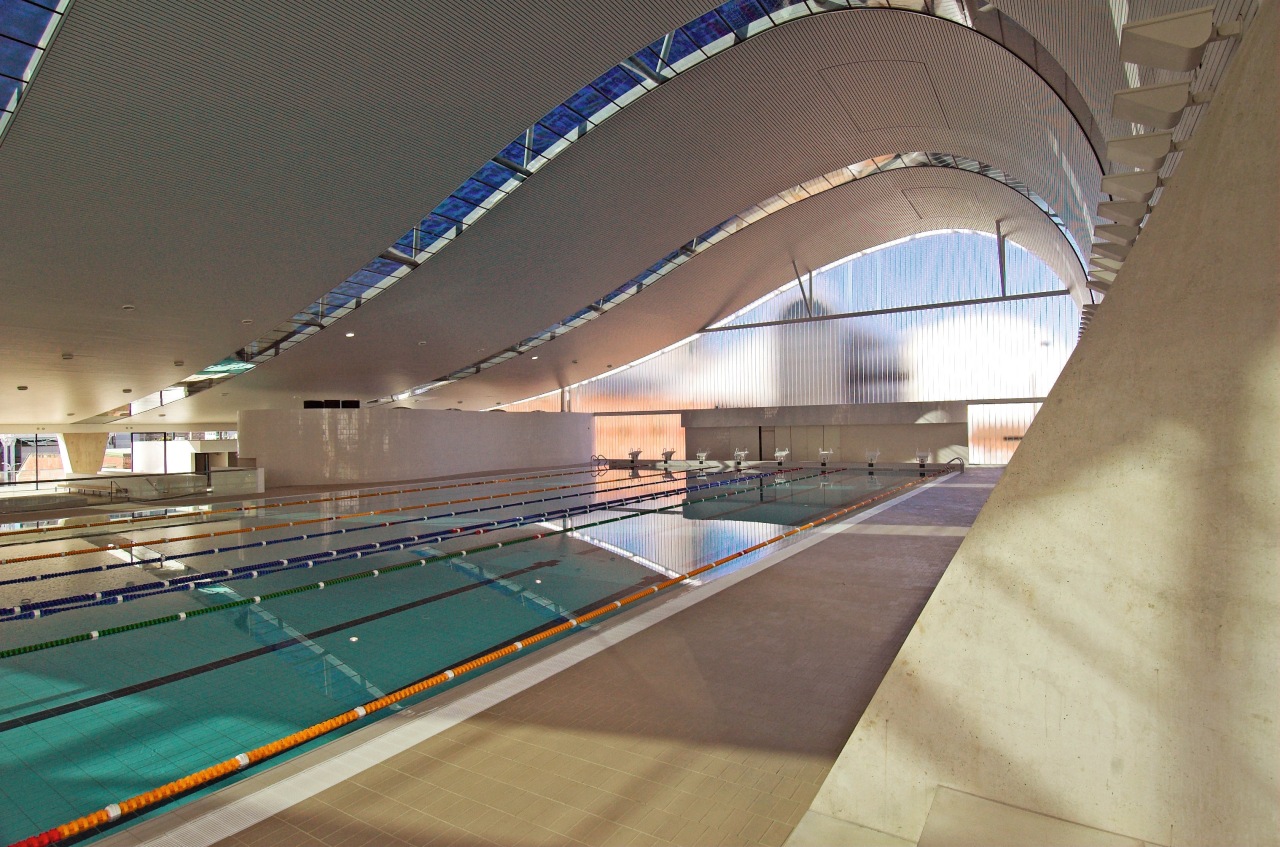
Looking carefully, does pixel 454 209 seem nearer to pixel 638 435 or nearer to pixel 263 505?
pixel 263 505

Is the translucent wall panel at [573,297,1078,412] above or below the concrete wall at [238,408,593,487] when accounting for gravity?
above

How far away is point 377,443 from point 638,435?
1254 cm

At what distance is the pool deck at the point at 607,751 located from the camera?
109 inches

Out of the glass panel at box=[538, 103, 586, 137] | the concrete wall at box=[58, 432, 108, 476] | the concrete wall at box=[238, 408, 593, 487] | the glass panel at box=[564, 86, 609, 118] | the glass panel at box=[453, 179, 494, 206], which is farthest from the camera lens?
the concrete wall at box=[58, 432, 108, 476]

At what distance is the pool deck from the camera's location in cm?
276

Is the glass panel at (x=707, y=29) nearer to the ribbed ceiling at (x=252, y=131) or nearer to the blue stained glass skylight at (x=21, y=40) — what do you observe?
the ribbed ceiling at (x=252, y=131)

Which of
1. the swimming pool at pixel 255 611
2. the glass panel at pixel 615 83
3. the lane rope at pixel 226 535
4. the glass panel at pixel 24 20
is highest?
the glass panel at pixel 615 83

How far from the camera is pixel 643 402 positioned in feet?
101

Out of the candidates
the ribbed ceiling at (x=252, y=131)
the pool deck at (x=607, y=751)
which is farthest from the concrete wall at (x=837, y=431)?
the pool deck at (x=607, y=751)

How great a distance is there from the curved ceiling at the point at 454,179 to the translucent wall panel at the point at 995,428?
12.0 metres

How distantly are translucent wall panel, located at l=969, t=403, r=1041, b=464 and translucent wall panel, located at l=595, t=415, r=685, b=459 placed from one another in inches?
453

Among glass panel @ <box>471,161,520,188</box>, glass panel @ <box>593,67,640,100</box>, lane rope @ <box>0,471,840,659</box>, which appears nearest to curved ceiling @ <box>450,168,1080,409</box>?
glass panel @ <box>471,161,520,188</box>

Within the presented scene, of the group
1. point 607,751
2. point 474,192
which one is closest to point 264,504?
point 474,192

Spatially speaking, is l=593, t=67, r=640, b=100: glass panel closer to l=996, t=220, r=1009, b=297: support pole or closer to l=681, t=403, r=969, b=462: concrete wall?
l=996, t=220, r=1009, b=297: support pole
